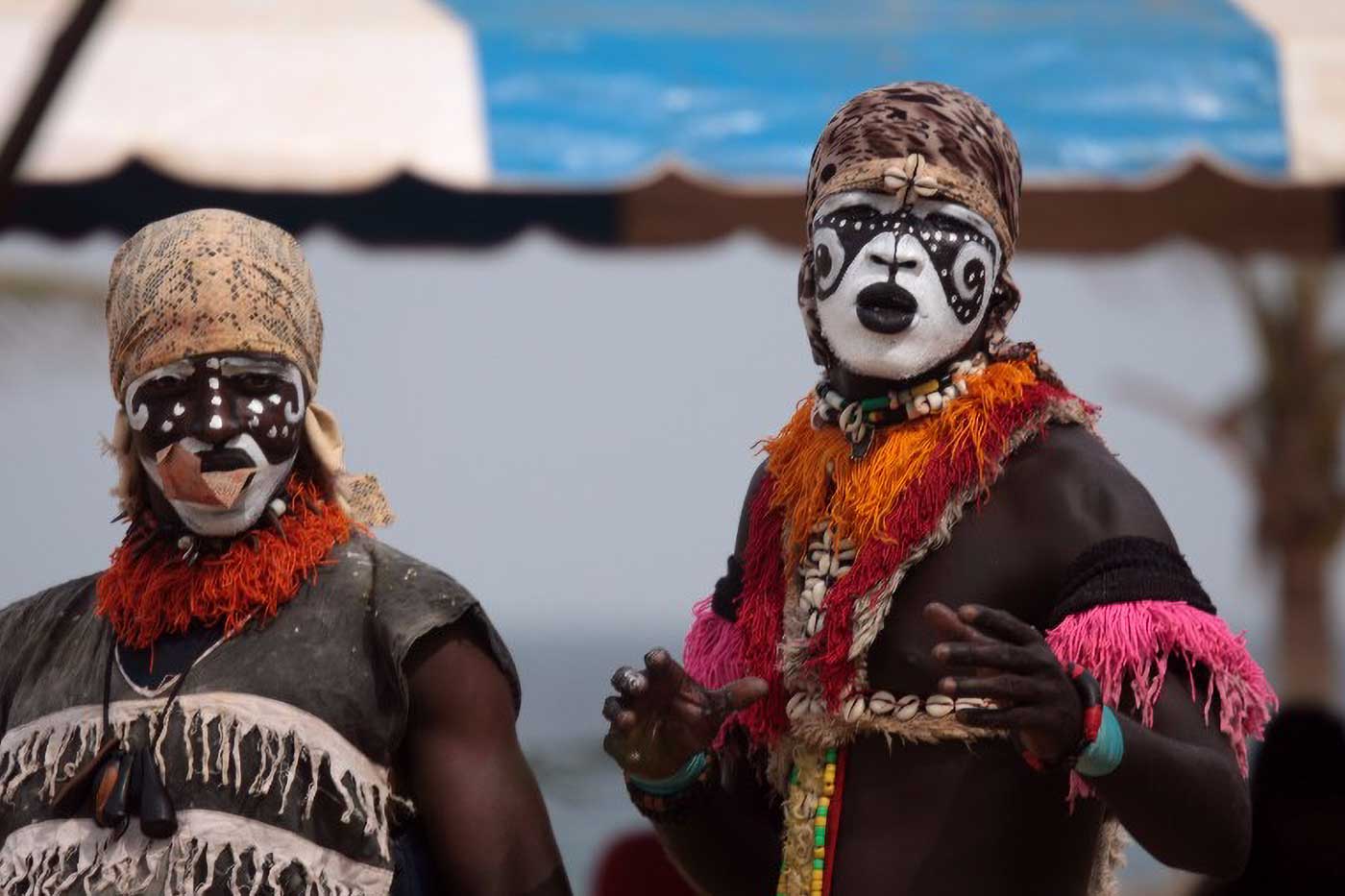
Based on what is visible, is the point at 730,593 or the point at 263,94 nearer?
the point at 730,593

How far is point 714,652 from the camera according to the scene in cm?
324

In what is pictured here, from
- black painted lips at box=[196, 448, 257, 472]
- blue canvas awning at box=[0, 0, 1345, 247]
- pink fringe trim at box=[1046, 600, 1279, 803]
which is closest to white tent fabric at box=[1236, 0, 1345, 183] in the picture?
blue canvas awning at box=[0, 0, 1345, 247]

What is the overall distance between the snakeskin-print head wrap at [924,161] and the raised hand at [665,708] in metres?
0.52

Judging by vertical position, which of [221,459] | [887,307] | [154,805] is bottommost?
[154,805]

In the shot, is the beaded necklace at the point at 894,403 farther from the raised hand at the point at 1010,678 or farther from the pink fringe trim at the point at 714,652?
the raised hand at the point at 1010,678

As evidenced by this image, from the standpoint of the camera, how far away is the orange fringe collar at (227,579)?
3010mm

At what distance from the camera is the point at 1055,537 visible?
2867 millimetres

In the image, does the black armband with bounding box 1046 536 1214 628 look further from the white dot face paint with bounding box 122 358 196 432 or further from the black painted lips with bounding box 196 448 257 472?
the white dot face paint with bounding box 122 358 196 432

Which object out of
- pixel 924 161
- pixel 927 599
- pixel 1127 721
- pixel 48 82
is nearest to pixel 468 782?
pixel 927 599

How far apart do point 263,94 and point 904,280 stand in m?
2.33

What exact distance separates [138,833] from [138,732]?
0.13 metres

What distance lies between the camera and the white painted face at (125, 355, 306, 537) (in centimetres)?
297

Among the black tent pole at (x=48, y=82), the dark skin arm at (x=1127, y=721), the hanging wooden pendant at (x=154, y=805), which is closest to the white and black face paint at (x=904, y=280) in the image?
the dark skin arm at (x=1127, y=721)

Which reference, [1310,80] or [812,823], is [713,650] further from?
[1310,80]
